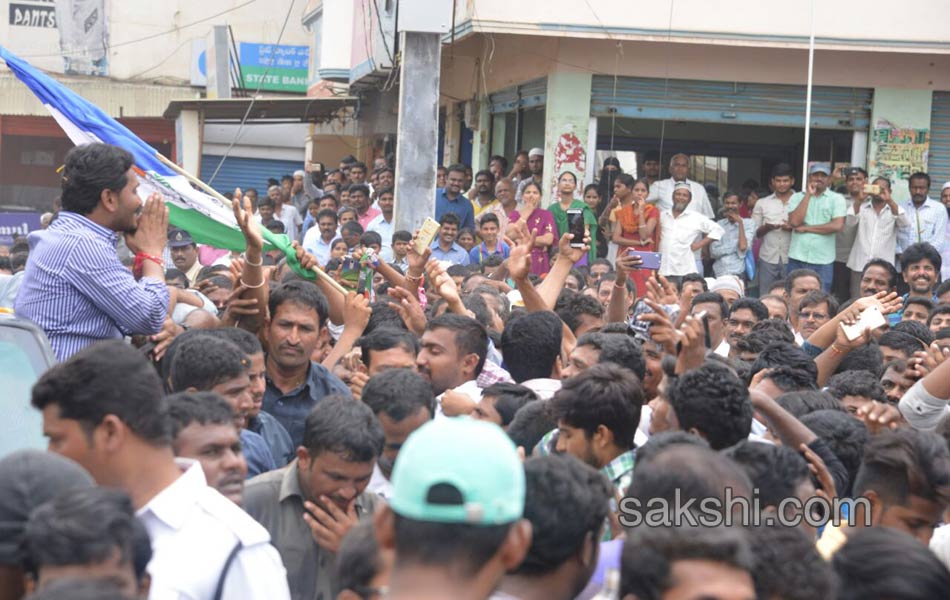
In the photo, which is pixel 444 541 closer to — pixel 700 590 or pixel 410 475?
pixel 410 475

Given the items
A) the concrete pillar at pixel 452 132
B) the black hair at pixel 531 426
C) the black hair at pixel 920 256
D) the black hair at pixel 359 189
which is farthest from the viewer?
the concrete pillar at pixel 452 132

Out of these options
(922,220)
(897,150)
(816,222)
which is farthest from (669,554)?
(897,150)

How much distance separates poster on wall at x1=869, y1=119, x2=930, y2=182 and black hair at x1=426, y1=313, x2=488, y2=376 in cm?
1021

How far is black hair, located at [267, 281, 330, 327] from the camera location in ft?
20.0

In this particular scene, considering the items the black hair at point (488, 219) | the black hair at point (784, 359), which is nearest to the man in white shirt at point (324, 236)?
the black hair at point (488, 219)

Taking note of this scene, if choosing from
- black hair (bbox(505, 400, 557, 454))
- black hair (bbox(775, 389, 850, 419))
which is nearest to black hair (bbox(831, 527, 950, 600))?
black hair (bbox(505, 400, 557, 454))

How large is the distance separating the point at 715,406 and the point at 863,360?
10.7 feet

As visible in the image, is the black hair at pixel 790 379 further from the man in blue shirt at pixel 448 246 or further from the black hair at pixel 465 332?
the man in blue shirt at pixel 448 246

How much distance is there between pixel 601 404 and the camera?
172 inches

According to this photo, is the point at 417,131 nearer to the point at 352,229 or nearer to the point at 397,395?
the point at 352,229

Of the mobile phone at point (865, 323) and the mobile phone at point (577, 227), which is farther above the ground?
the mobile phone at point (577, 227)

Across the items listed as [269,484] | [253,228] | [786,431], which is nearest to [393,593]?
[269,484]

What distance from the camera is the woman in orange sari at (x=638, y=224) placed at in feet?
44.8

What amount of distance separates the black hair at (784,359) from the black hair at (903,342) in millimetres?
1615
